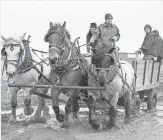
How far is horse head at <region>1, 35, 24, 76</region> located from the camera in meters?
6.53

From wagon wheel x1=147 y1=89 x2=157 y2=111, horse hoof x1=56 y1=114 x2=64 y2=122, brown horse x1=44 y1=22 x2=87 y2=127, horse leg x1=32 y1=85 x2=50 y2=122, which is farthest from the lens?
wagon wheel x1=147 y1=89 x2=157 y2=111

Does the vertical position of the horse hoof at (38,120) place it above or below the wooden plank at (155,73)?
below

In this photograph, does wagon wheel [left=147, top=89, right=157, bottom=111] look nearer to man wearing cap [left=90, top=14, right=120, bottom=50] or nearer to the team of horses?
the team of horses

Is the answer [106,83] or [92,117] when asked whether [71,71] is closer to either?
[106,83]

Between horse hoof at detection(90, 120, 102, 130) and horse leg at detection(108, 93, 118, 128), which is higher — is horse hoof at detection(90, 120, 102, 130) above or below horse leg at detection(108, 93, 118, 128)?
below

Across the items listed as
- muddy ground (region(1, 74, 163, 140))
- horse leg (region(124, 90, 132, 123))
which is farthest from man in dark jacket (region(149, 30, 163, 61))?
horse leg (region(124, 90, 132, 123))

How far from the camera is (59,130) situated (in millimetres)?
6828

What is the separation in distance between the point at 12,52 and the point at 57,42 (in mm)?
1017

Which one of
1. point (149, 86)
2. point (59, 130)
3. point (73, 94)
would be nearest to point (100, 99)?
point (73, 94)

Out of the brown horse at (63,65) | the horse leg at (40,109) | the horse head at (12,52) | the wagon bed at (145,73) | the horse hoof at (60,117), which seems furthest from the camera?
the wagon bed at (145,73)

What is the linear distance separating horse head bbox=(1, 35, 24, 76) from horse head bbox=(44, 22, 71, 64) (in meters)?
0.66

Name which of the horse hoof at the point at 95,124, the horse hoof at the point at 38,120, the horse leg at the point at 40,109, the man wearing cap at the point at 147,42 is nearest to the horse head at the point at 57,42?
the horse hoof at the point at 95,124

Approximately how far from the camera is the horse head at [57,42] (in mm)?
6168

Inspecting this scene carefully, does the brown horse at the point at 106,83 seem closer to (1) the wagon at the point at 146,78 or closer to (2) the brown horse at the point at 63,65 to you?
(2) the brown horse at the point at 63,65
